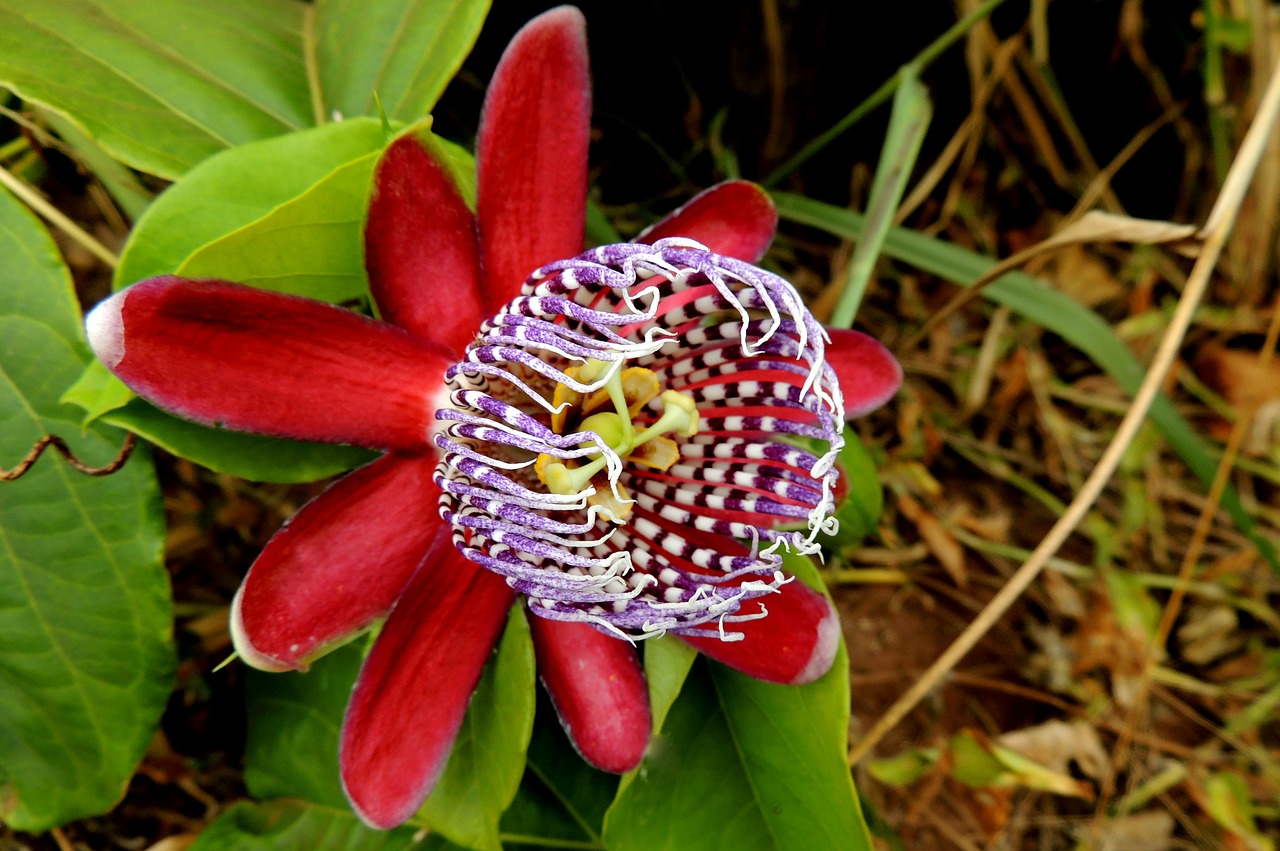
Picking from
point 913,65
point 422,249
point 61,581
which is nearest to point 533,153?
point 422,249

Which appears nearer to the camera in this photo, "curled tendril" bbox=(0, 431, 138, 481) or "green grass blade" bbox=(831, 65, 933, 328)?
"curled tendril" bbox=(0, 431, 138, 481)

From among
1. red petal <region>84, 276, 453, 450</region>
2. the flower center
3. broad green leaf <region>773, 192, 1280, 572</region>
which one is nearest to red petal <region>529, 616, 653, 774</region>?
the flower center

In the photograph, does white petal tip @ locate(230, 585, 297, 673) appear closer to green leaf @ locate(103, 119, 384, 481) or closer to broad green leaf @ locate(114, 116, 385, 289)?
green leaf @ locate(103, 119, 384, 481)

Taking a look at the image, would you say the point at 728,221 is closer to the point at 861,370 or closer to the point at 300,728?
the point at 861,370

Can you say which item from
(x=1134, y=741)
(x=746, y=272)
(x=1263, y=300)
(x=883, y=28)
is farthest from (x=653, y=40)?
(x=1134, y=741)

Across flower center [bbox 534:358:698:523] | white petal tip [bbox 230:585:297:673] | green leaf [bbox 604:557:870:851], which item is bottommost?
green leaf [bbox 604:557:870:851]

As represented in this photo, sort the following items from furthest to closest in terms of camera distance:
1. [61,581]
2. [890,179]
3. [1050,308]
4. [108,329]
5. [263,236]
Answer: [1050,308], [890,179], [61,581], [263,236], [108,329]

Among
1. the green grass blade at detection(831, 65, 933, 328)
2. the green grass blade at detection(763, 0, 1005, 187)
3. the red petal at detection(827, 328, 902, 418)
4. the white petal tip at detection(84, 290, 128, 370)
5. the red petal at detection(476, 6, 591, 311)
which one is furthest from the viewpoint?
the green grass blade at detection(763, 0, 1005, 187)
